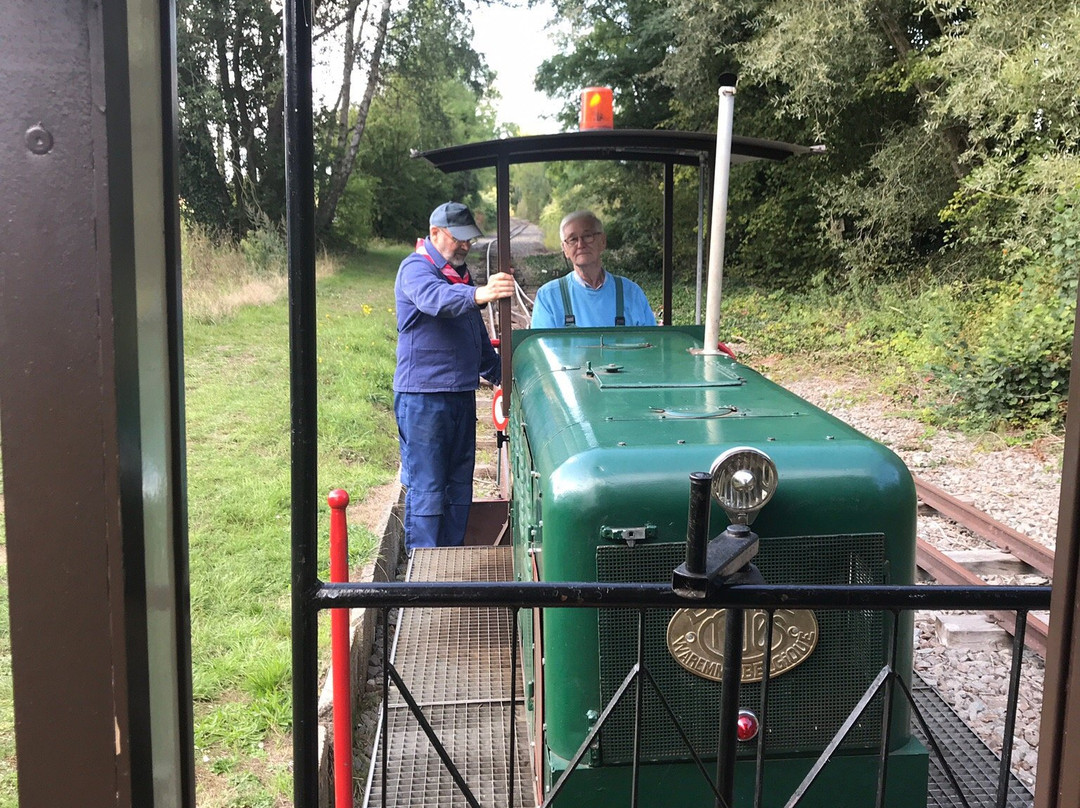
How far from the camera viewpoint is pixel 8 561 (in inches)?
45.6

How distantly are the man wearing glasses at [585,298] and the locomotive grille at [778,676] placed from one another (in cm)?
250

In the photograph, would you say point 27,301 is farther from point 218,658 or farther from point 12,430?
point 218,658

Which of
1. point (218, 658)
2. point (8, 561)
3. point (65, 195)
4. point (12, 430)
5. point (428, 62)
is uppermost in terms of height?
point (428, 62)

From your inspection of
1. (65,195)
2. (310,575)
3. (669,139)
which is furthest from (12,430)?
(669,139)

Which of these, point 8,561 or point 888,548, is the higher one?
point 8,561

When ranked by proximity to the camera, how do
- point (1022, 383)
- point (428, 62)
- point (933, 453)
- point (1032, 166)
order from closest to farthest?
point (933, 453), point (1022, 383), point (1032, 166), point (428, 62)

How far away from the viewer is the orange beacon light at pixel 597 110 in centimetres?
427

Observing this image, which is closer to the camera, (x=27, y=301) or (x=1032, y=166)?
(x=27, y=301)

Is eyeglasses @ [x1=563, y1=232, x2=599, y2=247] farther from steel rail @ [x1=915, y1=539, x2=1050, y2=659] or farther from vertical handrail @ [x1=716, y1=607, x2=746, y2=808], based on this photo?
vertical handrail @ [x1=716, y1=607, x2=746, y2=808]

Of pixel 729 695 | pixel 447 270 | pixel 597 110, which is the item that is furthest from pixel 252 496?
pixel 729 695

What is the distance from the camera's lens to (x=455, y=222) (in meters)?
5.33

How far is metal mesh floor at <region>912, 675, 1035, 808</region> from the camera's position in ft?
9.77

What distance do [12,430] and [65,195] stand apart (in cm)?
29

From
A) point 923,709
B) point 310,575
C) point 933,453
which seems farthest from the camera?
point 933,453
